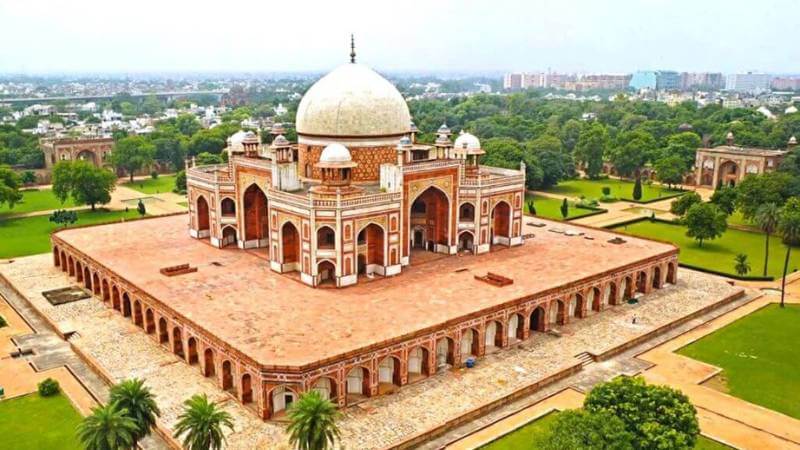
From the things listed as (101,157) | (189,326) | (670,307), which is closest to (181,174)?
(101,157)

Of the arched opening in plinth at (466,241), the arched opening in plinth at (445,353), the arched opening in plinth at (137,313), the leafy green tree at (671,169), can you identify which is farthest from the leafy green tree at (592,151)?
the arched opening in plinth at (137,313)

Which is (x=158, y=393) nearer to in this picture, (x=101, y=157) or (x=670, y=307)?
(x=670, y=307)

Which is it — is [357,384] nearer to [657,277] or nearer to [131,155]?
[657,277]

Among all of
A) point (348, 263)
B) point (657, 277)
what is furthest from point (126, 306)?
point (657, 277)

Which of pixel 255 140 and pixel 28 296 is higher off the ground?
pixel 255 140

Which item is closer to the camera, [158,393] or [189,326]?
[158,393]

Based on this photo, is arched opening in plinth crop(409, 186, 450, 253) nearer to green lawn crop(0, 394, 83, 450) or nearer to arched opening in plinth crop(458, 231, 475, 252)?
arched opening in plinth crop(458, 231, 475, 252)

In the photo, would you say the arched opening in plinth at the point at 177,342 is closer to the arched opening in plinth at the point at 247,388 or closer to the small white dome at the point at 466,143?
the arched opening in plinth at the point at 247,388

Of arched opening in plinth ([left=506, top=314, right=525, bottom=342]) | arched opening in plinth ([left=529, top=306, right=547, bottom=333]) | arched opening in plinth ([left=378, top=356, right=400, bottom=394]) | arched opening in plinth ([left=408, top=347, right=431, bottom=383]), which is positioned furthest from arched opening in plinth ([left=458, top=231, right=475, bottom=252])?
arched opening in plinth ([left=378, top=356, right=400, bottom=394])
